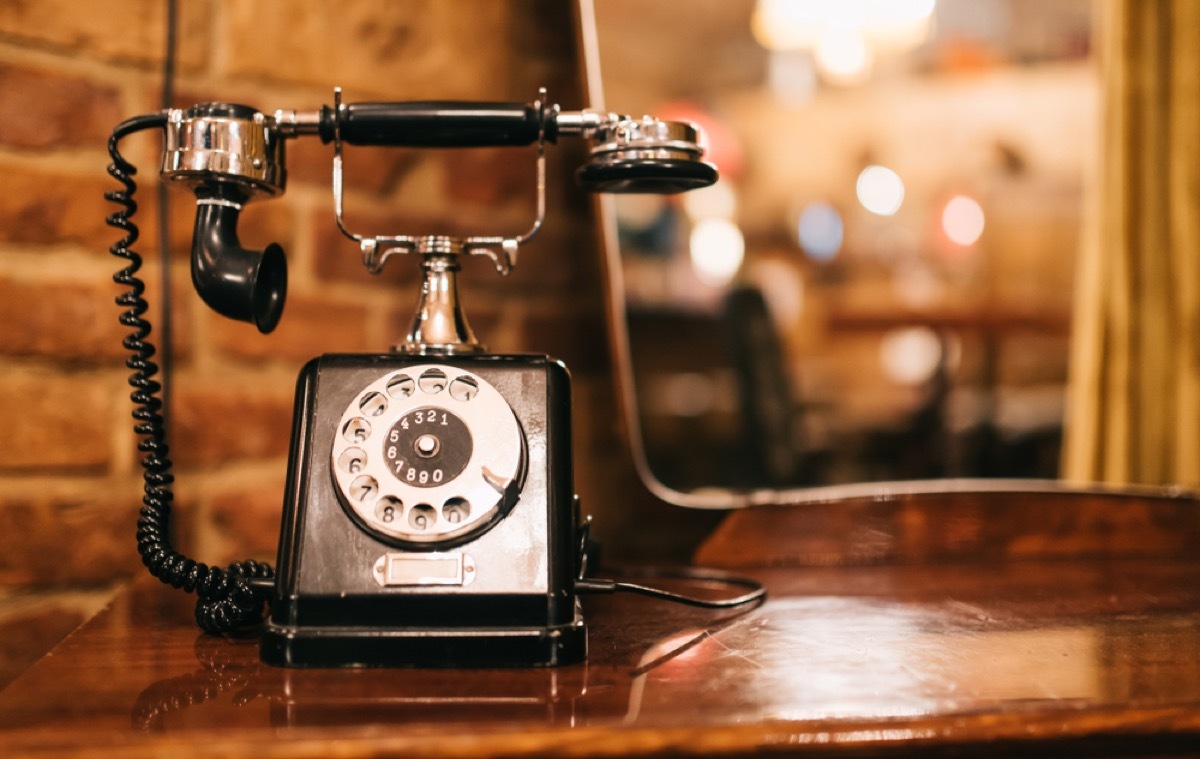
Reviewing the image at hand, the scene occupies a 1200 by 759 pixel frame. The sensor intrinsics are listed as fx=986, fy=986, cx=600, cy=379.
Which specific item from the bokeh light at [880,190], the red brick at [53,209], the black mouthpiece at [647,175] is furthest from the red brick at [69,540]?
the bokeh light at [880,190]

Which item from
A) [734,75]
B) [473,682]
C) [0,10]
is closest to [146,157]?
[0,10]

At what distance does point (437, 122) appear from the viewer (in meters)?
0.67

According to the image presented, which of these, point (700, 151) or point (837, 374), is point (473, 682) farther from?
point (837, 374)

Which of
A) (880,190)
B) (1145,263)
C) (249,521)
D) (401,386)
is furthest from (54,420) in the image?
(880,190)

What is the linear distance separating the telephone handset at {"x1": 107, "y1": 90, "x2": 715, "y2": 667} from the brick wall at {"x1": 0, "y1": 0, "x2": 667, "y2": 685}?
7.8 inches

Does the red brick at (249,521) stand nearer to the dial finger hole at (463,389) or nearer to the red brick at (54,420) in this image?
the red brick at (54,420)

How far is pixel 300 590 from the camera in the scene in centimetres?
54

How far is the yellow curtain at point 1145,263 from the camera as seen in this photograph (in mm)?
1109

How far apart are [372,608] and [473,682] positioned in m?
0.08

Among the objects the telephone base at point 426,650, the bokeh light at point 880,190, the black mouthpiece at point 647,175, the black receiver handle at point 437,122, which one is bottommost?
the telephone base at point 426,650

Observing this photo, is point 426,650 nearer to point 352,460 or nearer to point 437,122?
point 352,460

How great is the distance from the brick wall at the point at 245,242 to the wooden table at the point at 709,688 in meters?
0.14

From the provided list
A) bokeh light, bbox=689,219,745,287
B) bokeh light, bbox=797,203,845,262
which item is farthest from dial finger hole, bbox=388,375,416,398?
bokeh light, bbox=797,203,845,262

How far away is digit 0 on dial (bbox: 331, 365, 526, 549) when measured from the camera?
557 mm
